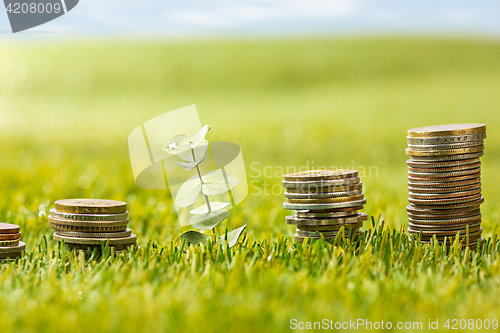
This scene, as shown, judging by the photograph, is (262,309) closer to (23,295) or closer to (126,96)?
(23,295)

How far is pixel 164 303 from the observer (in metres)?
1.78

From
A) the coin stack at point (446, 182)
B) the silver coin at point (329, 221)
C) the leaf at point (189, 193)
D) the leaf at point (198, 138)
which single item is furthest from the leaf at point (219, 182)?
the coin stack at point (446, 182)

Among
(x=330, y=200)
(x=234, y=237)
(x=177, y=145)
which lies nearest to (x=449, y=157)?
(x=330, y=200)

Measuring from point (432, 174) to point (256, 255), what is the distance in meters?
1.05

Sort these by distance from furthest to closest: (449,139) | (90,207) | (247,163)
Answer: (247,163), (449,139), (90,207)

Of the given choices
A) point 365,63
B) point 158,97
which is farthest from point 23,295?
point 365,63

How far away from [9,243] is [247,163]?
16.5 ft

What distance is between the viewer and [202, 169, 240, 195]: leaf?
102 inches

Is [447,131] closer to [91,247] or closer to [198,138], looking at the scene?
[198,138]

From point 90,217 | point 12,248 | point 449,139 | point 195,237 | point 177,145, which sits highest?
point 177,145

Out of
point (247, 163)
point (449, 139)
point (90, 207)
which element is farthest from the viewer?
point (247, 163)

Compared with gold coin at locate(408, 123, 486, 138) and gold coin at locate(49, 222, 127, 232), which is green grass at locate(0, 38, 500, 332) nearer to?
gold coin at locate(49, 222, 127, 232)

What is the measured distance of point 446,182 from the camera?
2.65 metres

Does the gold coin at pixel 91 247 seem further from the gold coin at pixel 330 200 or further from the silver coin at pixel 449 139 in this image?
the silver coin at pixel 449 139
